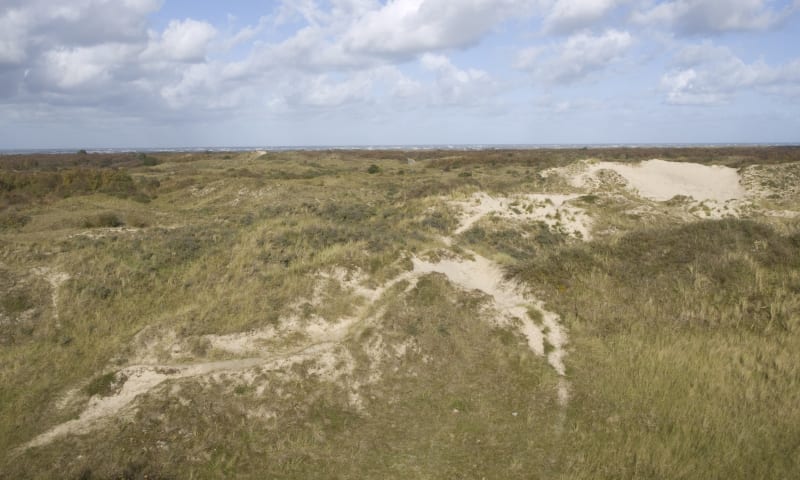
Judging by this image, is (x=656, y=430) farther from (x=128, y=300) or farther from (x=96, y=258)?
(x=96, y=258)

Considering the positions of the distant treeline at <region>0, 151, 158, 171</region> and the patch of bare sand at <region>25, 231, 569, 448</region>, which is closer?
the patch of bare sand at <region>25, 231, 569, 448</region>

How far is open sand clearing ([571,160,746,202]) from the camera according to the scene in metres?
45.3

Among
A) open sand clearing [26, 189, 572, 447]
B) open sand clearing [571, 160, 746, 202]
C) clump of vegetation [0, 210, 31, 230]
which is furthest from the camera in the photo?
open sand clearing [571, 160, 746, 202]

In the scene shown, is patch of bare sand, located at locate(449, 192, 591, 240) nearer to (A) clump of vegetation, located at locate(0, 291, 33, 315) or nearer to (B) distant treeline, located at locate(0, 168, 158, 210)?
(A) clump of vegetation, located at locate(0, 291, 33, 315)

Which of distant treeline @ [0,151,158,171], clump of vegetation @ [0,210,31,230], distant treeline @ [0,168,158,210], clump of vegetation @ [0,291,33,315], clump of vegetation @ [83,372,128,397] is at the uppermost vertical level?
distant treeline @ [0,151,158,171]

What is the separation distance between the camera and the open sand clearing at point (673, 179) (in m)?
45.3

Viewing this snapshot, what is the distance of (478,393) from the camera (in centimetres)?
1064

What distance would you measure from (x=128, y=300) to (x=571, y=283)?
604 inches

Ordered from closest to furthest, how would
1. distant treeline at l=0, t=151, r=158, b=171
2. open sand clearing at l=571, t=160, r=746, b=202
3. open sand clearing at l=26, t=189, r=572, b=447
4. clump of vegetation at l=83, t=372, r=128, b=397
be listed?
open sand clearing at l=26, t=189, r=572, b=447, clump of vegetation at l=83, t=372, r=128, b=397, open sand clearing at l=571, t=160, r=746, b=202, distant treeline at l=0, t=151, r=158, b=171

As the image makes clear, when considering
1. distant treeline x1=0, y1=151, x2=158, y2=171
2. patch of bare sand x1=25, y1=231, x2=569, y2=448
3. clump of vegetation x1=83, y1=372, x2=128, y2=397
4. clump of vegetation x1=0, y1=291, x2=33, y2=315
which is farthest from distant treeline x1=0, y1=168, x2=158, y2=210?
distant treeline x1=0, y1=151, x2=158, y2=171

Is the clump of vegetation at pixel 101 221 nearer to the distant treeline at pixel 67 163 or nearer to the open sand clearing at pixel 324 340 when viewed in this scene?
the open sand clearing at pixel 324 340

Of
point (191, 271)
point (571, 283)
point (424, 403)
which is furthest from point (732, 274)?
point (191, 271)

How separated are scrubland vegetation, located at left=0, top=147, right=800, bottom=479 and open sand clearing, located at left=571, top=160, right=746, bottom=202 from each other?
2938cm

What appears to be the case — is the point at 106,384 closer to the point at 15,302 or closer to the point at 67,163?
the point at 15,302
